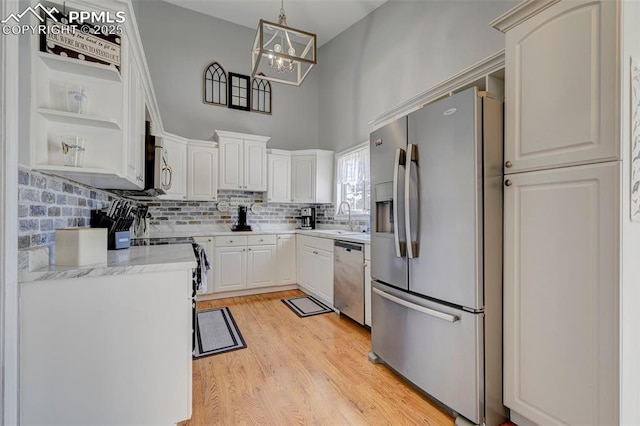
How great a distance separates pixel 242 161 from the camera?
4230mm

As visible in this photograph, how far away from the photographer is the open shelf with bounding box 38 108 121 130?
130cm

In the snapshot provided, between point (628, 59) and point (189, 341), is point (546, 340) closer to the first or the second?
point (628, 59)


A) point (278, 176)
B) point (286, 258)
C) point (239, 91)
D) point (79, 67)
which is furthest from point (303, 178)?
point (79, 67)

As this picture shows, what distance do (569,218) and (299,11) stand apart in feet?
14.3

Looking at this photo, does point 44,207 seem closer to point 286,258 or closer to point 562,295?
point 562,295

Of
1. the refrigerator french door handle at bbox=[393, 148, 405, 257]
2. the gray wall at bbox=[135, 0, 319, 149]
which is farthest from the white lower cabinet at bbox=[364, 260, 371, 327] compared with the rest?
the gray wall at bbox=[135, 0, 319, 149]

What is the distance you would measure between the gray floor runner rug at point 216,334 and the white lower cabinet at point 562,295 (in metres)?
2.06

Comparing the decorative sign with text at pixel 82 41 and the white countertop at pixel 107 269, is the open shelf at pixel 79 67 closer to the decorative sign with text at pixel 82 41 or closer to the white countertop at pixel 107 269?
the decorative sign with text at pixel 82 41

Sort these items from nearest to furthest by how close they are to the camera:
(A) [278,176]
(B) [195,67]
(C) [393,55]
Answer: (C) [393,55]
(B) [195,67]
(A) [278,176]

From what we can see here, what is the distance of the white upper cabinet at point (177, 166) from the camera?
371cm

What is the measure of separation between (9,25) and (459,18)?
309 centimetres

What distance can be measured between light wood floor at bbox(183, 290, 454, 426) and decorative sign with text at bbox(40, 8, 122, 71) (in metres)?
2.02

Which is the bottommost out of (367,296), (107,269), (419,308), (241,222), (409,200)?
(367,296)

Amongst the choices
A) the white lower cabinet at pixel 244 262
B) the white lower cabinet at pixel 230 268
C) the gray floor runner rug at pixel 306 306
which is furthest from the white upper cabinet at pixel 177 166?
the gray floor runner rug at pixel 306 306
